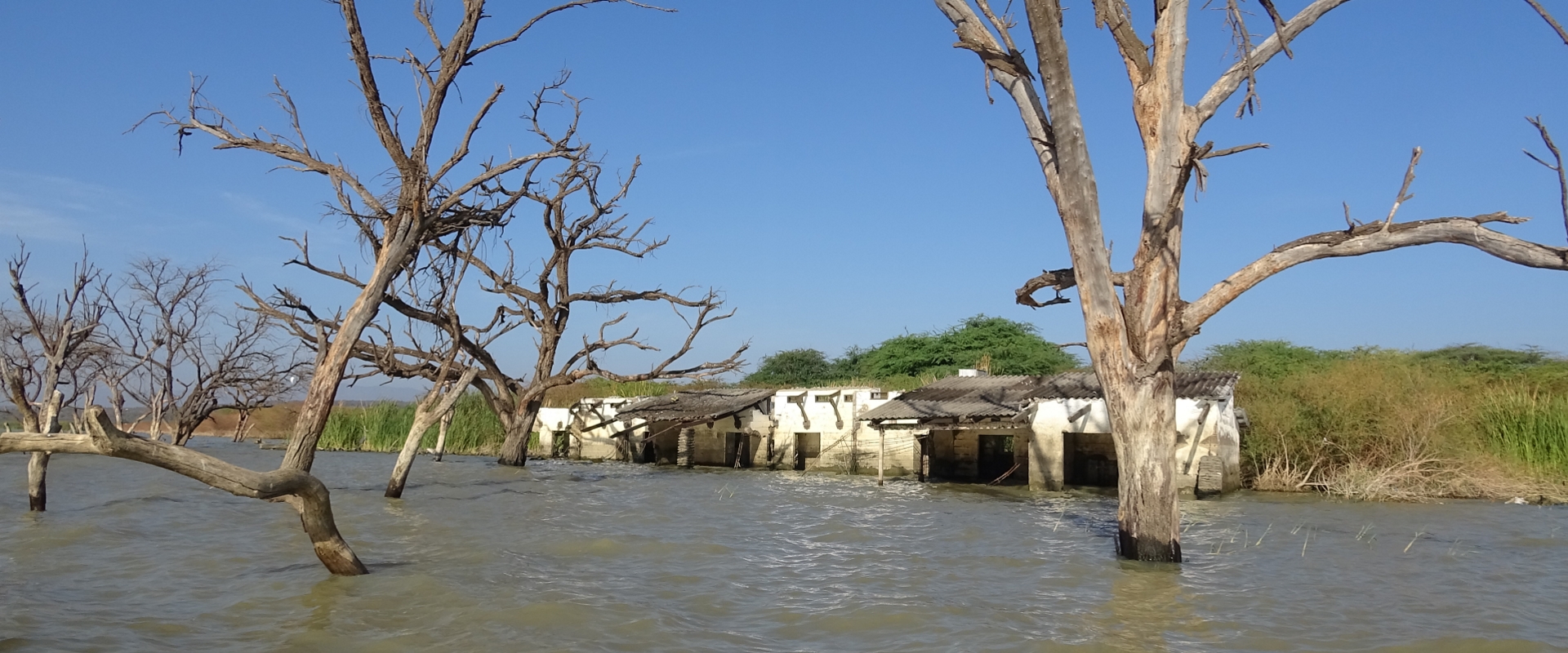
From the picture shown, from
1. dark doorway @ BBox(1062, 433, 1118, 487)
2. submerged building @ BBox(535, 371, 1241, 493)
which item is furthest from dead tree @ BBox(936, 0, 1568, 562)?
dark doorway @ BBox(1062, 433, 1118, 487)

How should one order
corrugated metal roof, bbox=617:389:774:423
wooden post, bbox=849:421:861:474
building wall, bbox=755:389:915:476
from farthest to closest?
1. corrugated metal roof, bbox=617:389:774:423
2. wooden post, bbox=849:421:861:474
3. building wall, bbox=755:389:915:476

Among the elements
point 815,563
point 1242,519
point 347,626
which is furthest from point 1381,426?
point 347,626

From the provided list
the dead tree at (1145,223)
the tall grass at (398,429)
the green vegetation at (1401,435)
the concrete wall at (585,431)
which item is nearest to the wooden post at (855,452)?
the concrete wall at (585,431)

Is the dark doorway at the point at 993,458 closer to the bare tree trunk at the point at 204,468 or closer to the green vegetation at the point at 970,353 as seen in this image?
the green vegetation at the point at 970,353

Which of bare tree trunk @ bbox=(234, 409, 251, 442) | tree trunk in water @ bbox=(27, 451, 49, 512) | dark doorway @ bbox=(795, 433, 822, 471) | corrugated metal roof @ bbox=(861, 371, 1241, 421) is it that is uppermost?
corrugated metal roof @ bbox=(861, 371, 1241, 421)

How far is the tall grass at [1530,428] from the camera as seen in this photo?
1767 centimetres

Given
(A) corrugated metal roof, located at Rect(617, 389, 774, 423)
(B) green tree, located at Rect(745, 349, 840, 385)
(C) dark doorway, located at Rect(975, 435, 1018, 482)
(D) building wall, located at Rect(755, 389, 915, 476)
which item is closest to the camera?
(C) dark doorway, located at Rect(975, 435, 1018, 482)

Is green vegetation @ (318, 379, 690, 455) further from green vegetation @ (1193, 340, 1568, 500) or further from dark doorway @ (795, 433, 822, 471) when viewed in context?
green vegetation @ (1193, 340, 1568, 500)

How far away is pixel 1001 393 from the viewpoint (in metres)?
21.5

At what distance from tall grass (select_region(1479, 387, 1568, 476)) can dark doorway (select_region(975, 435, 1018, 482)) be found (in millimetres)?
9218

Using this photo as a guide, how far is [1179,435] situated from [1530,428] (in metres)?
6.68

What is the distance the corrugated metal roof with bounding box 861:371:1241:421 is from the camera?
18.9m

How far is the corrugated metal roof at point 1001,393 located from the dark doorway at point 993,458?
1.55m

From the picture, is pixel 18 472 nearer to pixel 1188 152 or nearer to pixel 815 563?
pixel 815 563
